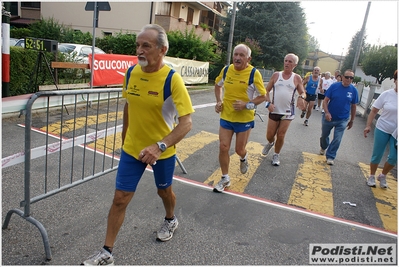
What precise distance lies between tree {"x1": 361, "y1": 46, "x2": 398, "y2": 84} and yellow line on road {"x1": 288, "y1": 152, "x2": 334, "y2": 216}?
4244cm

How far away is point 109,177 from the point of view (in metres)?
4.60

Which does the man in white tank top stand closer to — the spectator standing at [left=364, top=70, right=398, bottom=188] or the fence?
the spectator standing at [left=364, top=70, right=398, bottom=188]

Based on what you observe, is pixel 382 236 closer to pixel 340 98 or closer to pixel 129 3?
pixel 340 98

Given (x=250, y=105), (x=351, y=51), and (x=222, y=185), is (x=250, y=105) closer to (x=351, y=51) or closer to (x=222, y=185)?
(x=222, y=185)

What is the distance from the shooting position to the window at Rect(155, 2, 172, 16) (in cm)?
2871

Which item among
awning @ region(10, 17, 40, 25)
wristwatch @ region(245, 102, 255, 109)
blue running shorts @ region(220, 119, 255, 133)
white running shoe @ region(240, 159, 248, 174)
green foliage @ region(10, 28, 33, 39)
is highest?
awning @ region(10, 17, 40, 25)

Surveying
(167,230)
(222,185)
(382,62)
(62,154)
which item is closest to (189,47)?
(62,154)

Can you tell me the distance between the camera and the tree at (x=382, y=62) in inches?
1657

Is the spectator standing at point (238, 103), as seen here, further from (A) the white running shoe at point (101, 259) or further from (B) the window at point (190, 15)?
(B) the window at point (190, 15)

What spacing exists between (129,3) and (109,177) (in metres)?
27.3

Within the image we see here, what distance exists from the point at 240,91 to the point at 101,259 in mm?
2841

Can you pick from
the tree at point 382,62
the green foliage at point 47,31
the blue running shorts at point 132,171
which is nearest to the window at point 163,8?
the green foliage at point 47,31

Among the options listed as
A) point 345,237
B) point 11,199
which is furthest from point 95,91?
point 345,237

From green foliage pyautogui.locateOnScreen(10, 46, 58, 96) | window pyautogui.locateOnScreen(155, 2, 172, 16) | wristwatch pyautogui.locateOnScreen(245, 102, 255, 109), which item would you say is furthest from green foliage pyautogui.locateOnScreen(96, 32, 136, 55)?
wristwatch pyautogui.locateOnScreen(245, 102, 255, 109)
